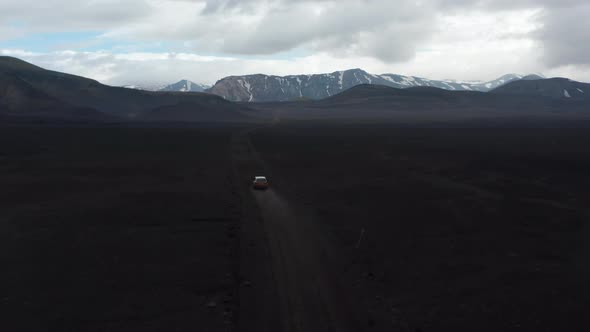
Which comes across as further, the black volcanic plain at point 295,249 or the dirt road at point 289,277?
the black volcanic plain at point 295,249

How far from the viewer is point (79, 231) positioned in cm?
2545

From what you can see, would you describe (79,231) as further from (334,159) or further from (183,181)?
(334,159)

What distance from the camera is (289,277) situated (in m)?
18.3

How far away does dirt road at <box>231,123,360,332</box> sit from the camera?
14.9m

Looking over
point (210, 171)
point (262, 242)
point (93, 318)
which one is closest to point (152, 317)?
point (93, 318)

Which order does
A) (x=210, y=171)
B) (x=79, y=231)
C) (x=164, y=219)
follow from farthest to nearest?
(x=210, y=171) → (x=164, y=219) → (x=79, y=231)

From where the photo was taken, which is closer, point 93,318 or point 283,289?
point 93,318

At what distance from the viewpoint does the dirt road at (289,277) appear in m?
14.9

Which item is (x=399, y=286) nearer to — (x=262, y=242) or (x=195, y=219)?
(x=262, y=242)

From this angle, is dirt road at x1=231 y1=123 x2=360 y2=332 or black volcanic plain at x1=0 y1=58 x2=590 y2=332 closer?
dirt road at x1=231 y1=123 x2=360 y2=332

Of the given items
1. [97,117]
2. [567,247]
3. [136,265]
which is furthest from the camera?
[97,117]

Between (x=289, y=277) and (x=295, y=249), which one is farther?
(x=295, y=249)

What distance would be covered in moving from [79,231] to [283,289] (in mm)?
13515

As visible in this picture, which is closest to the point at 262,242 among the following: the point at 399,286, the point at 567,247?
the point at 399,286
